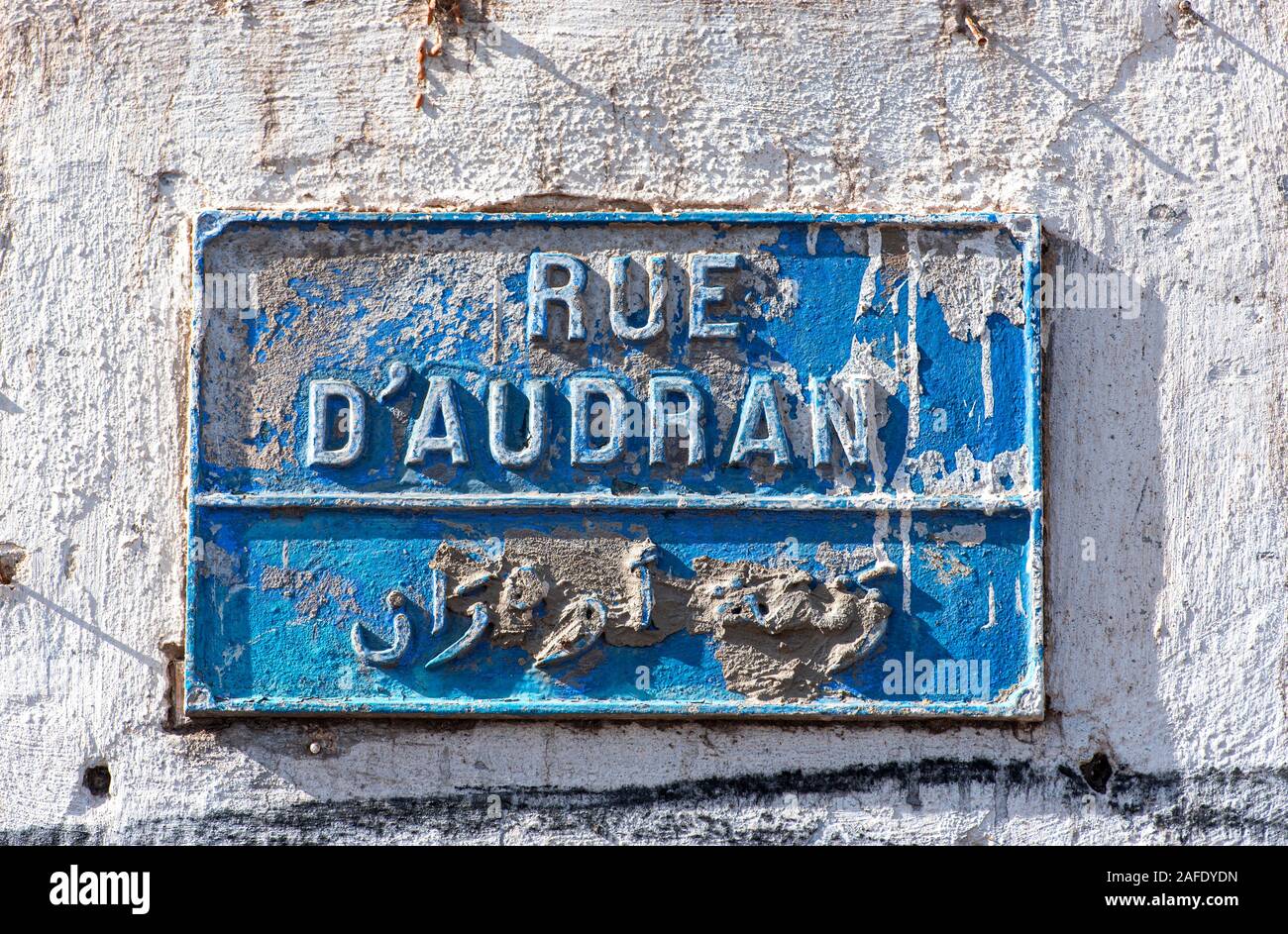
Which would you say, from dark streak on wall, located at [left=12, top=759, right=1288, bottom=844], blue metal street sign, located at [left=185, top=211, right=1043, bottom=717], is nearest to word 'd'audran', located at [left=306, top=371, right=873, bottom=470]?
blue metal street sign, located at [left=185, top=211, right=1043, bottom=717]

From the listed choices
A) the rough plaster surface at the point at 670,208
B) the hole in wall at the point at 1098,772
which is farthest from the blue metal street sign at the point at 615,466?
the hole in wall at the point at 1098,772

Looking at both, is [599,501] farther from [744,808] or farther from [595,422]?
[744,808]

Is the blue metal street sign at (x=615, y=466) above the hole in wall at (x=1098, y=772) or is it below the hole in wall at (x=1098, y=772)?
above

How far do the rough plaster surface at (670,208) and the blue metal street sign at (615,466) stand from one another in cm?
11

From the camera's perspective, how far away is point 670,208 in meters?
2.74

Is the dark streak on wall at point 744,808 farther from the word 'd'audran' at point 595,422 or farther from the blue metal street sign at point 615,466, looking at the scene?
the word 'd'audran' at point 595,422

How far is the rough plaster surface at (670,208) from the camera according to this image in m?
2.67

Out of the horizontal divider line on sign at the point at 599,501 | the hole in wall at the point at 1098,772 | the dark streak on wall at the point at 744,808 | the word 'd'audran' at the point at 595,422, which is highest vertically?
the word 'd'audran' at the point at 595,422

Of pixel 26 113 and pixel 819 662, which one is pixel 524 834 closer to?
pixel 819 662

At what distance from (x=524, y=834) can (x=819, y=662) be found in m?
0.74

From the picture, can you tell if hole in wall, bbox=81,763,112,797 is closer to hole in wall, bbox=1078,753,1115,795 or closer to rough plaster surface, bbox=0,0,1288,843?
rough plaster surface, bbox=0,0,1288,843

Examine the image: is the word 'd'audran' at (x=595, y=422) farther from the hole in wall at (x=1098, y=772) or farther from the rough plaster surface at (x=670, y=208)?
the hole in wall at (x=1098, y=772)

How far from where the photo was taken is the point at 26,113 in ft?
9.10

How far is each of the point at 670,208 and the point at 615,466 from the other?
0.59 m
